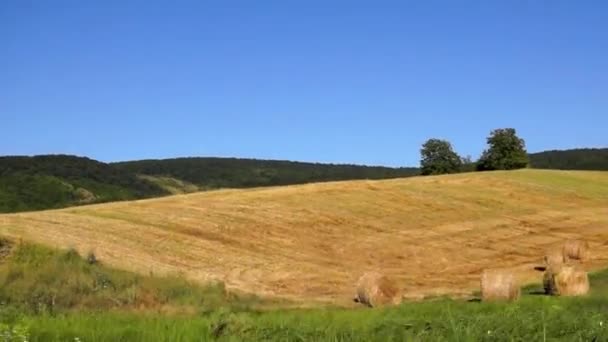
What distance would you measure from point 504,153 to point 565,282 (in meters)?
50.6

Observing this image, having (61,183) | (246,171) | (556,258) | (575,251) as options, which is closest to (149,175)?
(246,171)

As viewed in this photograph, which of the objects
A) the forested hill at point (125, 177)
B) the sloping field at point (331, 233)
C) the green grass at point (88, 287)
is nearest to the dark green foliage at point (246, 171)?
the forested hill at point (125, 177)

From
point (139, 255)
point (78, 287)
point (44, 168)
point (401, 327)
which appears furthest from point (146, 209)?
point (44, 168)

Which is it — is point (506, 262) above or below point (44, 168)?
below

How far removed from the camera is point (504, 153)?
72.6 m

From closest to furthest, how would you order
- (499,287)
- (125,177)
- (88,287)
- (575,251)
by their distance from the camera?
(499,287) → (88,287) → (575,251) → (125,177)

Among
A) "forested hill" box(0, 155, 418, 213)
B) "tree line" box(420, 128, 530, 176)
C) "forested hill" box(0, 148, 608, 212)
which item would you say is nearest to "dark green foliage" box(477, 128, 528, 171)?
"tree line" box(420, 128, 530, 176)

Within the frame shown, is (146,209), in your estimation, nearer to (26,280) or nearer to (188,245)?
(188,245)

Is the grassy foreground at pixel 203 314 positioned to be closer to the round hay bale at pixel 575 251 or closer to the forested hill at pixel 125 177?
the round hay bale at pixel 575 251

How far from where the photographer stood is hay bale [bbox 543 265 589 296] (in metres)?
23.1

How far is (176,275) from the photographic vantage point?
2470cm

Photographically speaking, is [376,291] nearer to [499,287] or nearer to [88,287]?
[499,287]

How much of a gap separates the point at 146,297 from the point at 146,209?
13.6m

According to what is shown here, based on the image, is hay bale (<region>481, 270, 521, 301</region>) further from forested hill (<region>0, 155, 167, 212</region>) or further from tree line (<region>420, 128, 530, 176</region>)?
tree line (<region>420, 128, 530, 176</region>)
